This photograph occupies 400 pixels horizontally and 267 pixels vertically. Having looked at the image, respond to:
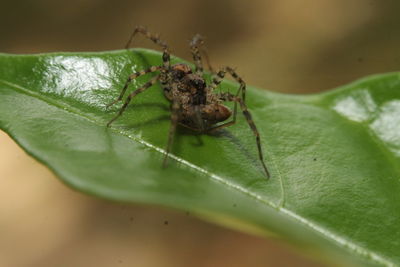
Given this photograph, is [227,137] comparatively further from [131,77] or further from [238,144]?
[131,77]

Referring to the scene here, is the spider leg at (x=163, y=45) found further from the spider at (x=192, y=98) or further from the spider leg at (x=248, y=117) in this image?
the spider leg at (x=248, y=117)

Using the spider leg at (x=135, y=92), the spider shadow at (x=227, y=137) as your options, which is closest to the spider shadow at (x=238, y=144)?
the spider shadow at (x=227, y=137)

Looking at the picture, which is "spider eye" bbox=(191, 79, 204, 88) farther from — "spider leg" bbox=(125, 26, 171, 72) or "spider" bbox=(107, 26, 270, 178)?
"spider leg" bbox=(125, 26, 171, 72)

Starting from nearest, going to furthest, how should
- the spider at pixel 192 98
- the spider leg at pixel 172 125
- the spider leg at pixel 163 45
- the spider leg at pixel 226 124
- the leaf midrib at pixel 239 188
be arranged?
the leaf midrib at pixel 239 188, the spider leg at pixel 172 125, the spider at pixel 192 98, the spider leg at pixel 226 124, the spider leg at pixel 163 45

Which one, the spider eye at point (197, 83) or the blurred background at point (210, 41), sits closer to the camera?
the spider eye at point (197, 83)

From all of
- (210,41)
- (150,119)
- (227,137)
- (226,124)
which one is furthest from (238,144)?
(210,41)

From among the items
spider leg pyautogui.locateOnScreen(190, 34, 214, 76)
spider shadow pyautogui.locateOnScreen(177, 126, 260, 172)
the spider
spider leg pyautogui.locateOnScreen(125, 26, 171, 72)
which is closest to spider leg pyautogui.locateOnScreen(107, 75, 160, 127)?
the spider
